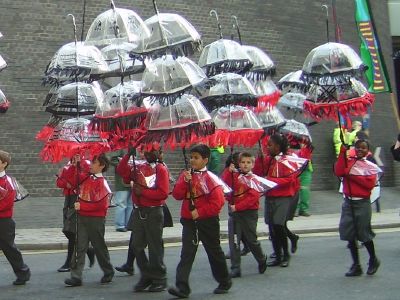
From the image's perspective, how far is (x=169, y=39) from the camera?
6.98 meters

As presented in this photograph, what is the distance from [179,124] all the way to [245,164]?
72.0 inches

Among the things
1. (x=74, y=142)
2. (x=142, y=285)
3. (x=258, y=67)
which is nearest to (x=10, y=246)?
(x=74, y=142)

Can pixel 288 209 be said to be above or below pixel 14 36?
below

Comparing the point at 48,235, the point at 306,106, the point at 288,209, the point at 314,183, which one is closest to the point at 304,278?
the point at 288,209

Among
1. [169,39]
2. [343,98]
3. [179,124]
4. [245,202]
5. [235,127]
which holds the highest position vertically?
A: [169,39]

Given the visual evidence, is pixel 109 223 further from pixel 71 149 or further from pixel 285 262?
pixel 71 149

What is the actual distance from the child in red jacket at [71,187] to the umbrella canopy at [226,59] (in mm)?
1841

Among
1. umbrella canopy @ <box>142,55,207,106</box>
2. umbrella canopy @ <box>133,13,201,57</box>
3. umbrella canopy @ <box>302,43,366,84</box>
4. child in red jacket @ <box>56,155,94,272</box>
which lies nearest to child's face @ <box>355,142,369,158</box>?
umbrella canopy @ <box>302,43,366,84</box>

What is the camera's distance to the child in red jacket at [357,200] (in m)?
8.27

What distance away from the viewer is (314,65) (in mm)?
8695

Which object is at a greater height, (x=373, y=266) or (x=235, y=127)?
(x=235, y=127)

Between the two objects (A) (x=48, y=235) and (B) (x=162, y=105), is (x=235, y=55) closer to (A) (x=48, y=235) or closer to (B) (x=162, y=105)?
(B) (x=162, y=105)

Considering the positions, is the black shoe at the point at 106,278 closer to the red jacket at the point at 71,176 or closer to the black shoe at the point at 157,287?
the black shoe at the point at 157,287

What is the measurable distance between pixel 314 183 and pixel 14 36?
331 inches
